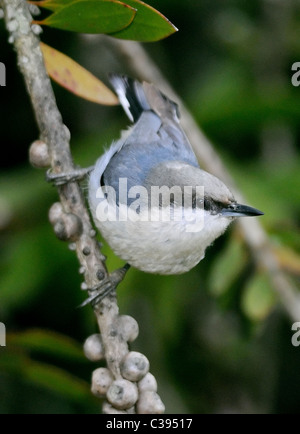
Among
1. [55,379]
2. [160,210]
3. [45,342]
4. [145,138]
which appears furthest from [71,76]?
[55,379]

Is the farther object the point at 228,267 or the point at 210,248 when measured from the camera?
the point at 210,248

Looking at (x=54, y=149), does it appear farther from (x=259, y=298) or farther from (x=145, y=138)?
(x=259, y=298)

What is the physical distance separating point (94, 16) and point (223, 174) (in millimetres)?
1110

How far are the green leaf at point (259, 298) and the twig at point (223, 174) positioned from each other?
1.1 inches

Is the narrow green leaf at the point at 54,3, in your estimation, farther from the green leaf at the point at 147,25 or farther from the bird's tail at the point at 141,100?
the bird's tail at the point at 141,100

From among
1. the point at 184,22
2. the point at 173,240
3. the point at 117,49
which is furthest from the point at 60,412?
the point at 184,22

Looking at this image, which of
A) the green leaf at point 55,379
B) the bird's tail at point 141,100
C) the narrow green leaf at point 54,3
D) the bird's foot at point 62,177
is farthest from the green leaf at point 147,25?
the green leaf at point 55,379

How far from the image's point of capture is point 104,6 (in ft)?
5.64

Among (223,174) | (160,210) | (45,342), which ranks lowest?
(45,342)

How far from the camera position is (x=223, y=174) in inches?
107

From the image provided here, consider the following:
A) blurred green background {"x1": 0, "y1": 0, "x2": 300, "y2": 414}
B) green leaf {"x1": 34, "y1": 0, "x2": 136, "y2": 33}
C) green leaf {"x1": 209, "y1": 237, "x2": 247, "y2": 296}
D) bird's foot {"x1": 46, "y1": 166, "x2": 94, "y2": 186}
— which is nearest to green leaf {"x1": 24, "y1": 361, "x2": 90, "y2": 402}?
blurred green background {"x1": 0, "y1": 0, "x2": 300, "y2": 414}

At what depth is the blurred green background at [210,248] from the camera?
9.12 feet

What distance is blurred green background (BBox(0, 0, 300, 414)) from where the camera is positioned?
2.78 meters

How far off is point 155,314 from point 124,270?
691 millimetres
